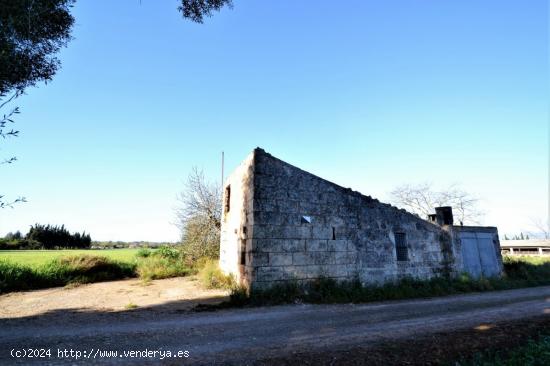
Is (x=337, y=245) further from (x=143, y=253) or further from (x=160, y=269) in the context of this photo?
(x=143, y=253)

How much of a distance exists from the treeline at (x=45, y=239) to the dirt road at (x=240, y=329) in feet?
140

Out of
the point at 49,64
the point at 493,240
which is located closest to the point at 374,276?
the point at 493,240

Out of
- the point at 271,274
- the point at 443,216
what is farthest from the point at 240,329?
the point at 443,216

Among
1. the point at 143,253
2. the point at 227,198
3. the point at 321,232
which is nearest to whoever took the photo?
the point at 321,232

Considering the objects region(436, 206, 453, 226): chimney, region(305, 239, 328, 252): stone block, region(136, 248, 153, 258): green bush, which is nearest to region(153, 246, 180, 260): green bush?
region(136, 248, 153, 258): green bush

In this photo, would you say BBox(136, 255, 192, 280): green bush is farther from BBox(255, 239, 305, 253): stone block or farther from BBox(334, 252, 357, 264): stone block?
BBox(334, 252, 357, 264): stone block

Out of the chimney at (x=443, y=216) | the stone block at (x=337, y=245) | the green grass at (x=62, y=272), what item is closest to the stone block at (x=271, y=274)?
the stone block at (x=337, y=245)

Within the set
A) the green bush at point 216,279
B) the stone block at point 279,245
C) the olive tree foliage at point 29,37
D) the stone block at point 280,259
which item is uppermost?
the olive tree foliage at point 29,37

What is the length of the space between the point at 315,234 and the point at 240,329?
15.7 feet

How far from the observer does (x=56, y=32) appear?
6.65 meters

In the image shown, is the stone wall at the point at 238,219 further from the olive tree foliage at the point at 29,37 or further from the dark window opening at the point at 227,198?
the olive tree foliage at the point at 29,37

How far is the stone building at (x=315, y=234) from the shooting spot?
8.94m

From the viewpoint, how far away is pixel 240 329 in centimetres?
553

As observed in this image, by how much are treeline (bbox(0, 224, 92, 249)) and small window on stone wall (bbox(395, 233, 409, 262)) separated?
4649cm
